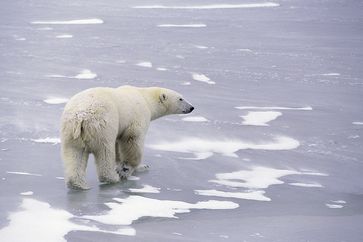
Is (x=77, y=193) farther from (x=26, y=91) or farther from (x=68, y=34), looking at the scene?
(x=68, y=34)

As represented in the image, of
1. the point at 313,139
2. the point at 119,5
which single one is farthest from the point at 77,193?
the point at 119,5

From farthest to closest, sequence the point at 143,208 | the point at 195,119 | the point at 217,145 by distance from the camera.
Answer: the point at 195,119, the point at 217,145, the point at 143,208

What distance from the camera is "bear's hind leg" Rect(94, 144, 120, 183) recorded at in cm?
644

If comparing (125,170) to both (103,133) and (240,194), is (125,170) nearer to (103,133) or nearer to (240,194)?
(103,133)

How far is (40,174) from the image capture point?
6.79 metres

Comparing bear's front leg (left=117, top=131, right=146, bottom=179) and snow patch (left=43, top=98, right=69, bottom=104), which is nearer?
bear's front leg (left=117, top=131, right=146, bottom=179)

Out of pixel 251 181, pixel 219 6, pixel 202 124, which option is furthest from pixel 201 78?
pixel 219 6

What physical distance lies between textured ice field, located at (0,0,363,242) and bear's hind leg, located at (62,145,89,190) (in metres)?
0.10

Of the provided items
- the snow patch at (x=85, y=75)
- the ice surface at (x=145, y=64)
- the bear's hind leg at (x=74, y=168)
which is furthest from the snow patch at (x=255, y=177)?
the ice surface at (x=145, y=64)

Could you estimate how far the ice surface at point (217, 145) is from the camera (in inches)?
309

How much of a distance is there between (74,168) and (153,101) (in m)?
1.57

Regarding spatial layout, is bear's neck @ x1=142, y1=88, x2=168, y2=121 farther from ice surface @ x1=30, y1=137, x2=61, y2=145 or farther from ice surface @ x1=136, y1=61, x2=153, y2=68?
ice surface @ x1=136, y1=61, x2=153, y2=68

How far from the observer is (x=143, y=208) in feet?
19.3

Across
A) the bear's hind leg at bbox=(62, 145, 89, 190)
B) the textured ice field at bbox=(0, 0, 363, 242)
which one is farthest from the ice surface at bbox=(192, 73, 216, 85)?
the bear's hind leg at bbox=(62, 145, 89, 190)
